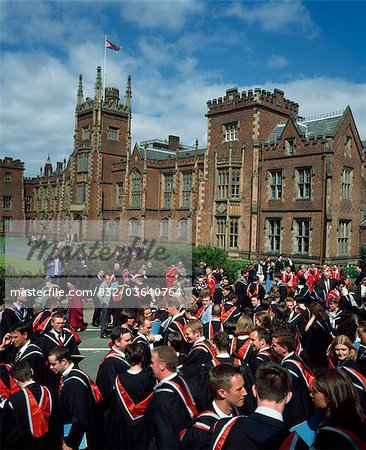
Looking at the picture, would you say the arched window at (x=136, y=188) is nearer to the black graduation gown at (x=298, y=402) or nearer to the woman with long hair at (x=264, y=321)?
the woman with long hair at (x=264, y=321)

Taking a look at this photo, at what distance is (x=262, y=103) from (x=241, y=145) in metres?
3.52

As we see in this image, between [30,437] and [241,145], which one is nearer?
[30,437]

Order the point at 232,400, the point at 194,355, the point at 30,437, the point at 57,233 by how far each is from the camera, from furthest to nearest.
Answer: the point at 57,233
the point at 194,355
the point at 30,437
the point at 232,400

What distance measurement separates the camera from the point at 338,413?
10.2ft

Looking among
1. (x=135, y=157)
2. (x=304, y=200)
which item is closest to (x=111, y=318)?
(x=304, y=200)

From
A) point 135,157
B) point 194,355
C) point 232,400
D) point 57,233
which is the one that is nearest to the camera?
point 232,400

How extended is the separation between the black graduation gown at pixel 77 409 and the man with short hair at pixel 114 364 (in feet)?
1.73

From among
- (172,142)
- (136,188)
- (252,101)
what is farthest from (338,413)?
(172,142)

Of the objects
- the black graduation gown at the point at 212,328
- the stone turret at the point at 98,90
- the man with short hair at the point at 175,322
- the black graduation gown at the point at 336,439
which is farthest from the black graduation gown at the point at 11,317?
the stone turret at the point at 98,90

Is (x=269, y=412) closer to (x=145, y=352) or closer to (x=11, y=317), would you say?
(x=145, y=352)

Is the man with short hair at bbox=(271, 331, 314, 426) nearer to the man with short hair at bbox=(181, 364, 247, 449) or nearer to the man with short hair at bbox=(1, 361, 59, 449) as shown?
the man with short hair at bbox=(181, 364, 247, 449)

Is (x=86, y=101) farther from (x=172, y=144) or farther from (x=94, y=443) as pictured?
(x=94, y=443)

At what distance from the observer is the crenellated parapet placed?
31250 mm

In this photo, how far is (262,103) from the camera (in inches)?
1230
